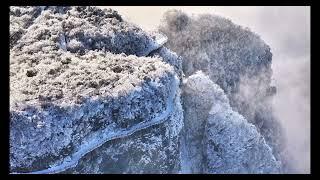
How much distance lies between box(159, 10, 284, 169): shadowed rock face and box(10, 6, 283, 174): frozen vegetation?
3.85 metres

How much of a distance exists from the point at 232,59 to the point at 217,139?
605 centimetres

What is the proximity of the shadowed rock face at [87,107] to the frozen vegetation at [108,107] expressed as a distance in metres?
0.01

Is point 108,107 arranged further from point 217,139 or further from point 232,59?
point 232,59

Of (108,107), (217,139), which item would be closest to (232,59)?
(217,139)

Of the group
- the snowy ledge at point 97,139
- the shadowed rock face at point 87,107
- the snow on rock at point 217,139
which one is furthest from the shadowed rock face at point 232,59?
the snowy ledge at point 97,139

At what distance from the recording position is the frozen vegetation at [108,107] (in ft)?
28.7

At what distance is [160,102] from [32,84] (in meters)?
1.93

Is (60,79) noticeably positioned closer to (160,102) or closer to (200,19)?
(160,102)

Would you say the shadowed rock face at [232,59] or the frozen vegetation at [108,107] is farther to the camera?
the shadowed rock face at [232,59]

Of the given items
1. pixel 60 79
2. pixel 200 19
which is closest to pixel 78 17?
pixel 60 79

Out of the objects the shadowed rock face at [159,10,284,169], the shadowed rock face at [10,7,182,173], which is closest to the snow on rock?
the shadowed rock face at [10,7,182,173]

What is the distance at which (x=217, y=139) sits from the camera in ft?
37.8

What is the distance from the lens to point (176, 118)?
10.1m

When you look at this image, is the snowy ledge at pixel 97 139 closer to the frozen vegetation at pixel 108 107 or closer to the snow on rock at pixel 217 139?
the frozen vegetation at pixel 108 107
